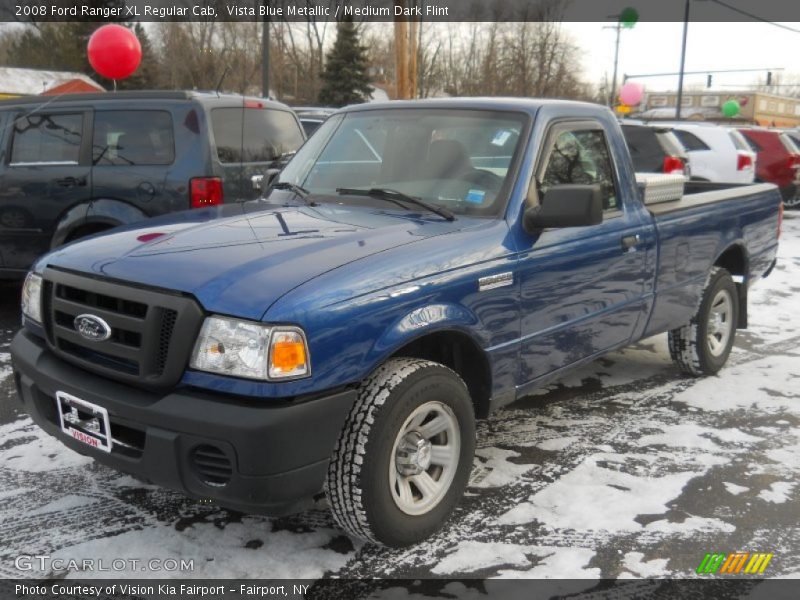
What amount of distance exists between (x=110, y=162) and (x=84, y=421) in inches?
157

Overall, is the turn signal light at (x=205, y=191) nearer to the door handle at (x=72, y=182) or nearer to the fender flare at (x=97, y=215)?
the fender flare at (x=97, y=215)

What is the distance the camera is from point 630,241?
423 centimetres

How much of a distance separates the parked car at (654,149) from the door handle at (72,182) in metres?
7.25

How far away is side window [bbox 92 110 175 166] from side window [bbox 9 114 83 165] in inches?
7.8

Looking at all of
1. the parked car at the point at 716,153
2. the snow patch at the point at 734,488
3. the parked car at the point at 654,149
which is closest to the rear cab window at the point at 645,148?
the parked car at the point at 654,149

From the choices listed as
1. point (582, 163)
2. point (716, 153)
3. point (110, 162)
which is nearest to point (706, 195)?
point (582, 163)

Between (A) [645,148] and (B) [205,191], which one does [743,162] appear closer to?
(A) [645,148]

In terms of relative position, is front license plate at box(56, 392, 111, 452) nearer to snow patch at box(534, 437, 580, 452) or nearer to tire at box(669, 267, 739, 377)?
snow patch at box(534, 437, 580, 452)

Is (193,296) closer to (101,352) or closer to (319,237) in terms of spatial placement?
(101,352)

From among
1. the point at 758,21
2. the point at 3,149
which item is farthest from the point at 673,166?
the point at 758,21

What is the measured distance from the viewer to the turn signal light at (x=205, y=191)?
6.00 meters

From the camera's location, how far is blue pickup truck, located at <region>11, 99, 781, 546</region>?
8.38 feet

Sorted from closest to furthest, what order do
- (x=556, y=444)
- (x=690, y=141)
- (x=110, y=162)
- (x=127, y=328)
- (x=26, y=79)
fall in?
(x=127, y=328), (x=556, y=444), (x=110, y=162), (x=690, y=141), (x=26, y=79)

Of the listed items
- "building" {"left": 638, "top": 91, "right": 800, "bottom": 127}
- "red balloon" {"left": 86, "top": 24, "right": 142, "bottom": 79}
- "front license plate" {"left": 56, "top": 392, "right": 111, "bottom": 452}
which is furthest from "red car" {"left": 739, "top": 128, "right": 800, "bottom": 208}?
"building" {"left": 638, "top": 91, "right": 800, "bottom": 127}
